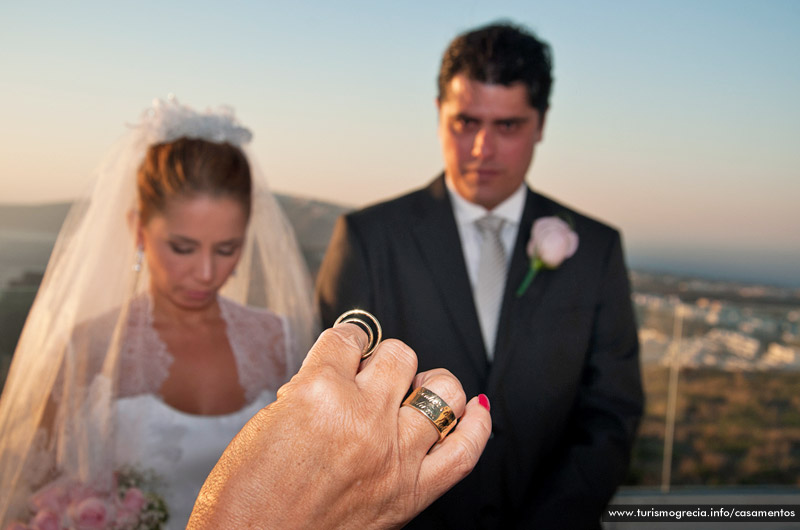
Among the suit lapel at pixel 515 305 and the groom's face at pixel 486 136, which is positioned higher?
the groom's face at pixel 486 136

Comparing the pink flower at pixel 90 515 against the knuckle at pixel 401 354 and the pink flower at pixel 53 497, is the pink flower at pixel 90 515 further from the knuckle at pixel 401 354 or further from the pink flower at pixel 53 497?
the knuckle at pixel 401 354

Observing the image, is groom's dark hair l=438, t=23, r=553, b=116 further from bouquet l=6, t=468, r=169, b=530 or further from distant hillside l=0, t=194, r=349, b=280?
distant hillside l=0, t=194, r=349, b=280

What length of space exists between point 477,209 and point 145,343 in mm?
1129

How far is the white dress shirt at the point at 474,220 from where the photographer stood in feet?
6.11

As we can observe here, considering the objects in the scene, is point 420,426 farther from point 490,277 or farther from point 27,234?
point 27,234

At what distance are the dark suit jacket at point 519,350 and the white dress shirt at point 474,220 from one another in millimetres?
53

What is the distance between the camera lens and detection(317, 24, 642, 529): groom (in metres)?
1.65

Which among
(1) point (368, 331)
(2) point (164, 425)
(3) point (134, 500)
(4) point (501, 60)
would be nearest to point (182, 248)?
(2) point (164, 425)

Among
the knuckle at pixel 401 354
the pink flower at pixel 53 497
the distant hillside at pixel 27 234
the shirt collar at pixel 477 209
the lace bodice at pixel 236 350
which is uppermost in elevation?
the knuckle at pixel 401 354

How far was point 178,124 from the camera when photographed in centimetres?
187

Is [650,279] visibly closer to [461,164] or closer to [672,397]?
[672,397]

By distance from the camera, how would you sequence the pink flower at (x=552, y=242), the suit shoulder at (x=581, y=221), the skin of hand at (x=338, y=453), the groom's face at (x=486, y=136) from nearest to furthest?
the skin of hand at (x=338, y=453)
the pink flower at (x=552, y=242)
the groom's face at (x=486, y=136)
the suit shoulder at (x=581, y=221)

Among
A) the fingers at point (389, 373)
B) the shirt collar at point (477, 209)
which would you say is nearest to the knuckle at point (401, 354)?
the fingers at point (389, 373)

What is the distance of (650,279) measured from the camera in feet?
12.3
